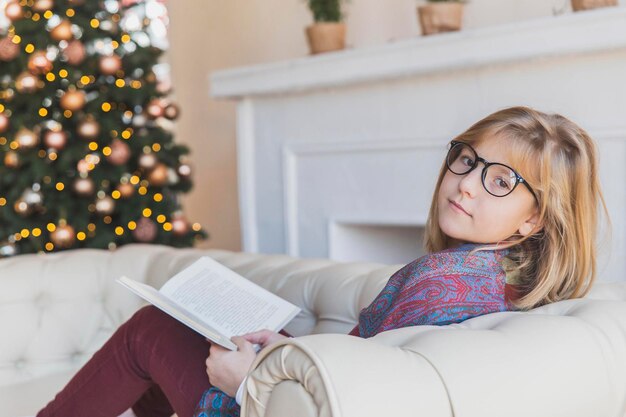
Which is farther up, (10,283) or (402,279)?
(402,279)

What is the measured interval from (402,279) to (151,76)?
2.68 metres

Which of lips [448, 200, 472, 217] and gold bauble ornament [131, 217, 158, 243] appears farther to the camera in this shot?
gold bauble ornament [131, 217, 158, 243]

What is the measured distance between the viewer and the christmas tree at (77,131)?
3.54m

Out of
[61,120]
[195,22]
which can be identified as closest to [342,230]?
[61,120]

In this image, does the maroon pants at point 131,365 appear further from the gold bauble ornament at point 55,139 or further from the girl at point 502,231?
the gold bauble ornament at point 55,139

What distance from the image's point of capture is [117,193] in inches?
145

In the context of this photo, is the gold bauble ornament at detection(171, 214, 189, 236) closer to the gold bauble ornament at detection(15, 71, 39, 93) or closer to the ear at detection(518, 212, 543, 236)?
the gold bauble ornament at detection(15, 71, 39, 93)

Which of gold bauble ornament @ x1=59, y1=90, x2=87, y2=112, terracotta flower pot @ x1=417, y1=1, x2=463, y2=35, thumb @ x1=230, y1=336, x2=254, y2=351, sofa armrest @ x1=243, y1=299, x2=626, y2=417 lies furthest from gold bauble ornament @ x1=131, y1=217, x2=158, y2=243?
sofa armrest @ x1=243, y1=299, x2=626, y2=417

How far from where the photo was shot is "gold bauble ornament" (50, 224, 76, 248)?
349 centimetres

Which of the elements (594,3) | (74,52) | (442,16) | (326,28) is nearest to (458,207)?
(594,3)

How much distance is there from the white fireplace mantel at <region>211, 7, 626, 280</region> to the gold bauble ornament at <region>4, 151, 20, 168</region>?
829mm

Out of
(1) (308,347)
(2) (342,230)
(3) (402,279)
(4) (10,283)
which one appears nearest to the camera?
(1) (308,347)

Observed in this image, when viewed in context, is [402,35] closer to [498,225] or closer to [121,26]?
[121,26]

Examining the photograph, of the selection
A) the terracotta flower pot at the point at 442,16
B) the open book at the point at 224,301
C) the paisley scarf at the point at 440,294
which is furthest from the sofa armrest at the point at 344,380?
the terracotta flower pot at the point at 442,16
